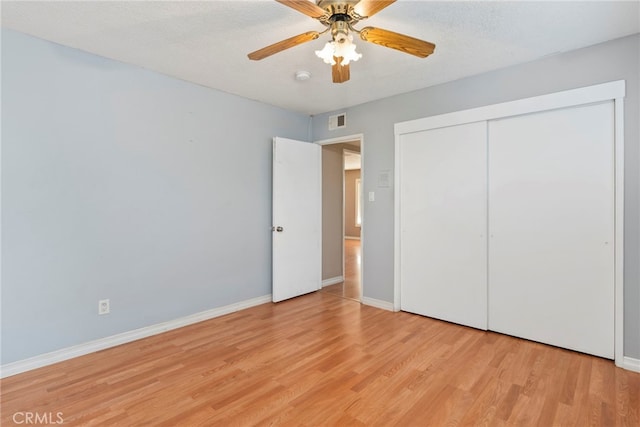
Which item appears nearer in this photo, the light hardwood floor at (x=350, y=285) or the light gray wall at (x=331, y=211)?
the light hardwood floor at (x=350, y=285)

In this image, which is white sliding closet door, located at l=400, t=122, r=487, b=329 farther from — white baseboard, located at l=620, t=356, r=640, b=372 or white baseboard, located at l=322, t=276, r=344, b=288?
white baseboard, located at l=322, t=276, r=344, b=288

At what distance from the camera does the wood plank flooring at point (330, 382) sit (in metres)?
1.86

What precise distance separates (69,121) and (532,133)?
3808 mm

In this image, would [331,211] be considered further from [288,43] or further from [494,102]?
[288,43]

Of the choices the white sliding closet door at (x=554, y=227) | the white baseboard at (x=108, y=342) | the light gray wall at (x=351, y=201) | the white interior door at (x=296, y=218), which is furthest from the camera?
the light gray wall at (x=351, y=201)

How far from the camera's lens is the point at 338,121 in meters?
4.19

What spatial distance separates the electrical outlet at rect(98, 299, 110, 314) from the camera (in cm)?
270

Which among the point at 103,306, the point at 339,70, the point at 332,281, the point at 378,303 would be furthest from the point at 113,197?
the point at 332,281

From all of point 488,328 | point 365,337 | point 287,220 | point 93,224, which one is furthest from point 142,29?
point 488,328

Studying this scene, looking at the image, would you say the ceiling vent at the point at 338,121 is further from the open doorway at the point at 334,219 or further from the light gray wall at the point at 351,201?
the light gray wall at the point at 351,201

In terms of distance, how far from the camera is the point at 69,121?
2.54 meters

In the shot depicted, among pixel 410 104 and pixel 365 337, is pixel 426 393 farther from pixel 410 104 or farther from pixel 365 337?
pixel 410 104

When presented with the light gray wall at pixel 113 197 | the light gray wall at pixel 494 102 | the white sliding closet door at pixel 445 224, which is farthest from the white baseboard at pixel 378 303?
the light gray wall at pixel 113 197

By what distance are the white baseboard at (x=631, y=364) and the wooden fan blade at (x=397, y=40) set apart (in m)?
2.63
